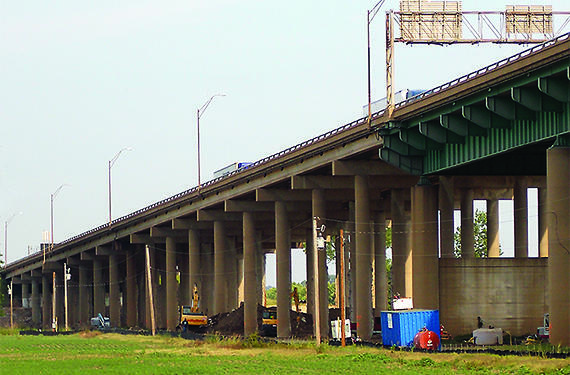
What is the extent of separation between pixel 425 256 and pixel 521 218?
28.2 m

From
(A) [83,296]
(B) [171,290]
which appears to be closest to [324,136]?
(B) [171,290]

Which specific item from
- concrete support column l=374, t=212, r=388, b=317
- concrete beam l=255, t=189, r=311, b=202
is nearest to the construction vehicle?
concrete support column l=374, t=212, r=388, b=317

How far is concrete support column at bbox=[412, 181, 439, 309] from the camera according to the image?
77.0 meters

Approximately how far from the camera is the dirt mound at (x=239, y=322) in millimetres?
110062

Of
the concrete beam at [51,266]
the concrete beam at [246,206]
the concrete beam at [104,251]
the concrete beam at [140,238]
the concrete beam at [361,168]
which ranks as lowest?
the concrete beam at [51,266]

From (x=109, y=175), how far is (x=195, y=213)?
28502 millimetres

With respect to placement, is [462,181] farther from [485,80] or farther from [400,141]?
[485,80]

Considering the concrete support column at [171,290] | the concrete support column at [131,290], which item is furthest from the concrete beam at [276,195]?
the concrete support column at [131,290]

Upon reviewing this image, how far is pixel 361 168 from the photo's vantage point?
85.2 m

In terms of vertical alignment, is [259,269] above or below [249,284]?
above

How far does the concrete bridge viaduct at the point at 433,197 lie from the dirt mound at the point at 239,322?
2798 mm

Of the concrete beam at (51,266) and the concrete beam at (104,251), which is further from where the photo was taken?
the concrete beam at (51,266)

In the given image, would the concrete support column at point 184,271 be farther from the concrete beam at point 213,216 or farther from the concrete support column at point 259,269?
the concrete beam at point 213,216

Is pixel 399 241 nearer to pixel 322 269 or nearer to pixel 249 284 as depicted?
pixel 322 269
